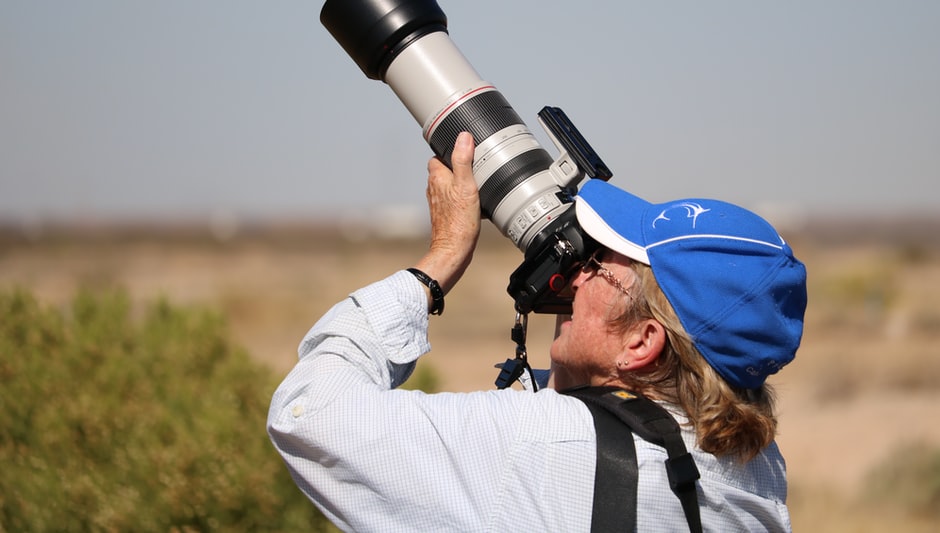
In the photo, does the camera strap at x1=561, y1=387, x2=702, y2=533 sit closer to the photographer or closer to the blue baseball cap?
the photographer

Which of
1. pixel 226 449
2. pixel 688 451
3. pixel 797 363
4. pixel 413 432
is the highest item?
pixel 226 449

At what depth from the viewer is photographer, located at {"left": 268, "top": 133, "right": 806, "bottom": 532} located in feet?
5.52

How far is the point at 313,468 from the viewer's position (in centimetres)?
177

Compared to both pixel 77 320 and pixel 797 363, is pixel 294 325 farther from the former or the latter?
pixel 77 320

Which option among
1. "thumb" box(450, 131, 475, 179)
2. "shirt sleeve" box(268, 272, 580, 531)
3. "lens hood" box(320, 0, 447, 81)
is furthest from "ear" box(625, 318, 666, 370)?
"lens hood" box(320, 0, 447, 81)

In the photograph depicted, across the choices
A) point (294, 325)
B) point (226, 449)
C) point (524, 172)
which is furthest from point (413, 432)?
point (294, 325)

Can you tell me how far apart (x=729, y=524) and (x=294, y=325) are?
20634mm

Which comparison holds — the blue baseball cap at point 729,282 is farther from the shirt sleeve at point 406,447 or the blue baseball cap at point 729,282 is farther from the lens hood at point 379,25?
the lens hood at point 379,25

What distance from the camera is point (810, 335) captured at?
20219 millimetres

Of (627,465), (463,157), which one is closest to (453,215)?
(463,157)

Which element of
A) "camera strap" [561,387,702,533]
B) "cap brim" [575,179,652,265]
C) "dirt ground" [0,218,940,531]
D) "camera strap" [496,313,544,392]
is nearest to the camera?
"camera strap" [561,387,702,533]

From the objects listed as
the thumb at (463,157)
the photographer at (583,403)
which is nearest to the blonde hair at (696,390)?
the photographer at (583,403)

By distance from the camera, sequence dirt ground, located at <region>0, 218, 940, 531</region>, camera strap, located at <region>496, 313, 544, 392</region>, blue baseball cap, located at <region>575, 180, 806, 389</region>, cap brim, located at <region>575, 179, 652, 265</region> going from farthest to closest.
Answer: dirt ground, located at <region>0, 218, 940, 531</region> → camera strap, located at <region>496, 313, 544, 392</region> → cap brim, located at <region>575, 179, 652, 265</region> → blue baseball cap, located at <region>575, 180, 806, 389</region>

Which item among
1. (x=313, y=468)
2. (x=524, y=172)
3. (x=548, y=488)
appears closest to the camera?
(x=548, y=488)
